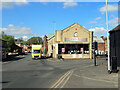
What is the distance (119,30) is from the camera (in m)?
23.6

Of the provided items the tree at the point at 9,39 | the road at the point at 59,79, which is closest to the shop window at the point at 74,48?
the road at the point at 59,79

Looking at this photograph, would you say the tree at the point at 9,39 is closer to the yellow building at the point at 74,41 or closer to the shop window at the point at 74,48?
the yellow building at the point at 74,41

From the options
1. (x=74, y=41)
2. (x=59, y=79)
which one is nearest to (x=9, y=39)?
(x=74, y=41)

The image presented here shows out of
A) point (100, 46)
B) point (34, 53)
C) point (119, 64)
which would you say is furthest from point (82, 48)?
point (100, 46)

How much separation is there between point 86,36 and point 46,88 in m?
41.9

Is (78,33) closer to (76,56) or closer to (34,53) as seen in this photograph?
(76,56)

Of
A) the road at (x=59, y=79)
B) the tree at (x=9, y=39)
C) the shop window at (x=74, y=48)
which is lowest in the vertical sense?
the road at (x=59, y=79)

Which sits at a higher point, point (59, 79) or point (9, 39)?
point (9, 39)

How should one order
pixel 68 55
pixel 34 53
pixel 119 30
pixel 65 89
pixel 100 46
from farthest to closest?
1. pixel 100 46
2. pixel 68 55
3. pixel 34 53
4. pixel 119 30
5. pixel 65 89

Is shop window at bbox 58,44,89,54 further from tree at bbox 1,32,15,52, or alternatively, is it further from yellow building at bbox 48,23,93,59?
tree at bbox 1,32,15,52

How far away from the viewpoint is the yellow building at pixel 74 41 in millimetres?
49938

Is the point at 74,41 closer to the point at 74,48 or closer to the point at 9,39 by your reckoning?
the point at 74,48

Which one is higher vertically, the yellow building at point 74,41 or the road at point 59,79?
the yellow building at point 74,41

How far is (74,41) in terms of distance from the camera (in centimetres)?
5034
